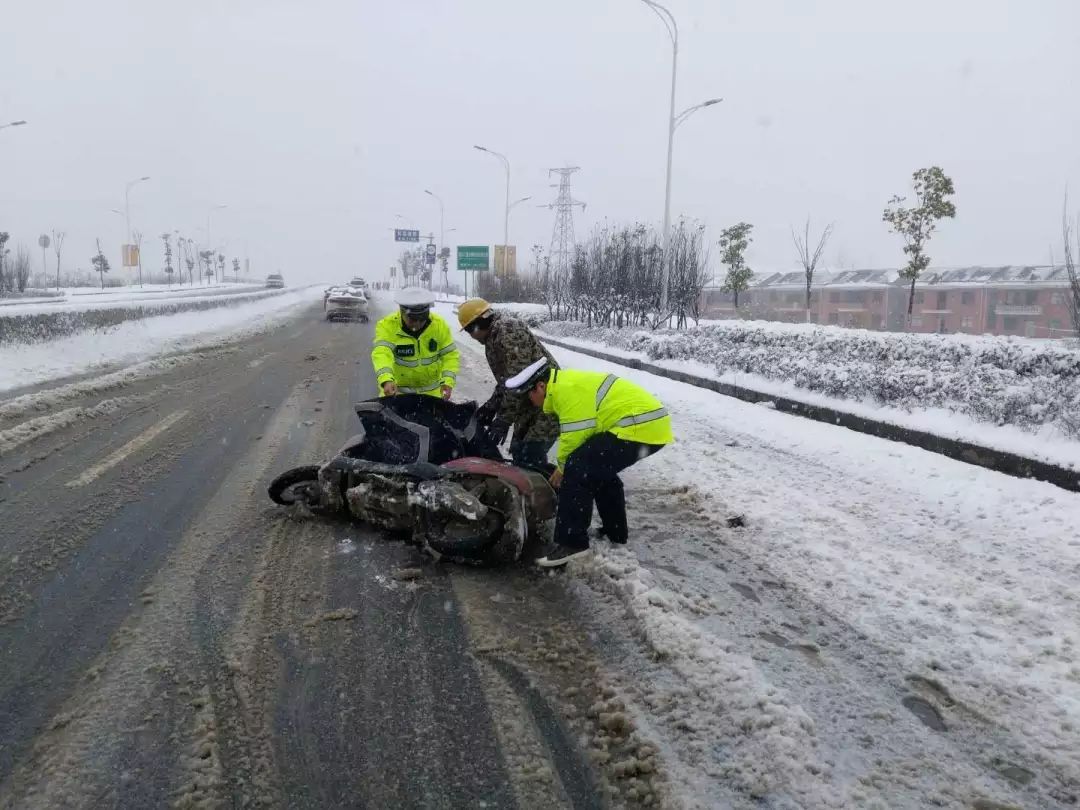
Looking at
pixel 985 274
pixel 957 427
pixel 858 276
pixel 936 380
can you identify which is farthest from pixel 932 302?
pixel 957 427

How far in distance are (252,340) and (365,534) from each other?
17624mm

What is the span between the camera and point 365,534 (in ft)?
15.7

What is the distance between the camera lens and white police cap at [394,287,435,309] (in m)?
5.52

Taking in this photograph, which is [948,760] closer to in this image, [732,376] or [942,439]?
[942,439]

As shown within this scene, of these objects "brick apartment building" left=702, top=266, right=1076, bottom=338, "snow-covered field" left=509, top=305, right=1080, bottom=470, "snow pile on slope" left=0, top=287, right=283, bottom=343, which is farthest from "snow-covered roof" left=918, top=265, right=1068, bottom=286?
"snow pile on slope" left=0, top=287, right=283, bottom=343

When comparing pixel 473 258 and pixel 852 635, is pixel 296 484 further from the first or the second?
pixel 473 258

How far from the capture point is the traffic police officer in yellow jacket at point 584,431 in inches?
165

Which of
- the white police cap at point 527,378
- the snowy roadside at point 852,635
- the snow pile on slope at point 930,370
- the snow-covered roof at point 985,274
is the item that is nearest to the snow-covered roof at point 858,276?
the snow-covered roof at point 985,274

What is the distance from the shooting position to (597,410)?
4.21 metres

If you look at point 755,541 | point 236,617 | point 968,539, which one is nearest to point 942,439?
point 968,539

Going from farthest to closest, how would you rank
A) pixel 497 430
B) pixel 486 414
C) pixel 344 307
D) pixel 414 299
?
pixel 344 307, pixel 414 299, pixel 486 414, pixel 497 430

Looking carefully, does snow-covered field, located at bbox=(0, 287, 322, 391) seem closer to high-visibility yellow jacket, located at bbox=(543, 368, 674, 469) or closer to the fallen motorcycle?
the fallen motorcycle

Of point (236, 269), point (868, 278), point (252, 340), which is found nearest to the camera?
point (252, 340)

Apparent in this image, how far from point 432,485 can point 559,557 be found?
0.85 metres
